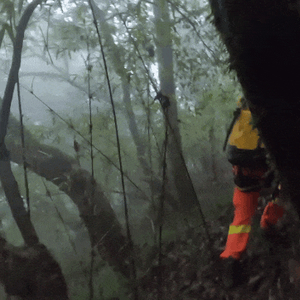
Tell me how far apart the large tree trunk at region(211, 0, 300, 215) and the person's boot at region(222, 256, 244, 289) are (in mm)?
1444

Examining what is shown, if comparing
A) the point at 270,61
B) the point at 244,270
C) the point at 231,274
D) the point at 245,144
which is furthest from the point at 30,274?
the point at 270,61

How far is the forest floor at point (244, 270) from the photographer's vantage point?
182 cm

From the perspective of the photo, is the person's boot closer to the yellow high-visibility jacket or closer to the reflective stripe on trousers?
the reflective stripe on trousers

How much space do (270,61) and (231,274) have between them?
1.90m

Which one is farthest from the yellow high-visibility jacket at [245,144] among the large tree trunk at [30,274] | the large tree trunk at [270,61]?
the large tree trunk at [30,274]

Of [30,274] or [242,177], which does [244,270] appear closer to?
[242,177]

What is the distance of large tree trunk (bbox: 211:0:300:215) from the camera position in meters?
0.71

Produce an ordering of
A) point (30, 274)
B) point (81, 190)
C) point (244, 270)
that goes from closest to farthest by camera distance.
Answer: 1. point (30, 274)
2. point (244, 270)
3. point (81, 190)

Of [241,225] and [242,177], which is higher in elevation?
[242,177]

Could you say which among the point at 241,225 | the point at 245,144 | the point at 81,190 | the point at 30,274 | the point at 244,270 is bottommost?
the point at 244,270

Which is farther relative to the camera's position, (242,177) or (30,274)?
(242,177)

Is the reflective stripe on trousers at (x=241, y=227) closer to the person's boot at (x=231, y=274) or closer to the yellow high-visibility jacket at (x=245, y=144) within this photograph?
the person's boot at (x=231, y=274)

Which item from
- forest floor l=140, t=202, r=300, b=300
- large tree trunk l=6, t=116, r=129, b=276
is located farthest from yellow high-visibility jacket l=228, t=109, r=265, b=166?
large tree trunk l=6, t=116, r=129, b=276

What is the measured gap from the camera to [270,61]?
736 millimetres
